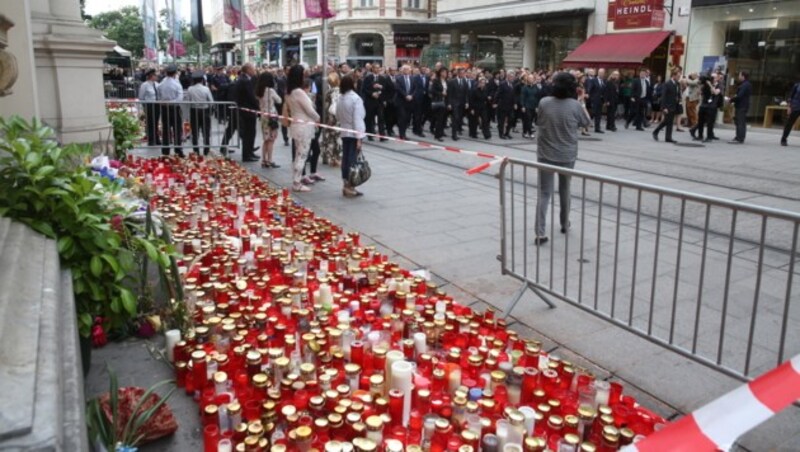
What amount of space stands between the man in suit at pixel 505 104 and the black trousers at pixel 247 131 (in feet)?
25.6

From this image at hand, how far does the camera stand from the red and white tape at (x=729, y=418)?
1795 mm

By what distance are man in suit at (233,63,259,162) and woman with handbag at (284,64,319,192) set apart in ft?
9.65

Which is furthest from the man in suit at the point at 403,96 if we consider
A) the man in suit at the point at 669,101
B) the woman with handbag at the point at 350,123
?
the woman with handbag at the point at 350,123

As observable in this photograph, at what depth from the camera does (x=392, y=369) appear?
3.21m

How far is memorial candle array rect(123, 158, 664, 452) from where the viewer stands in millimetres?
2838

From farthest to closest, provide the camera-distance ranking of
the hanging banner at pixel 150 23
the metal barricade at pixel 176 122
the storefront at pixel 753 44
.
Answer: the hanging banner at pixel 150 23, the storefront at pixel 753 44, the metal barricade at pixel 176 122

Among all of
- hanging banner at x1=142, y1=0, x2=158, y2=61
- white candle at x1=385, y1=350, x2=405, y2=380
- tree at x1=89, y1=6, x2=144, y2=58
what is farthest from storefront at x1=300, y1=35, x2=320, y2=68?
white candle at x1=385, y1=350, x2=405, y2=380

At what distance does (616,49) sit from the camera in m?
24.4

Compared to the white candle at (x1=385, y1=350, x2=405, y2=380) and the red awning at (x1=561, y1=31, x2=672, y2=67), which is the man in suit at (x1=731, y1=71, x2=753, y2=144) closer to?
the red awning at (x1=561, y1=31, x2=672, y2=67)

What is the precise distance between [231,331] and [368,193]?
5555 mm

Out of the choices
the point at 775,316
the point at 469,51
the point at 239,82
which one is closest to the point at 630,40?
the point at 469,51

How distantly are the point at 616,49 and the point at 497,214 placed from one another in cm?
1933

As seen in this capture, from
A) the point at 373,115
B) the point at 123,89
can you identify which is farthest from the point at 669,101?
the point at 123,89

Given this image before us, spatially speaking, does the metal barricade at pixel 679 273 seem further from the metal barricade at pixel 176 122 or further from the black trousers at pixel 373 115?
the black trousers at pixel 373 115
